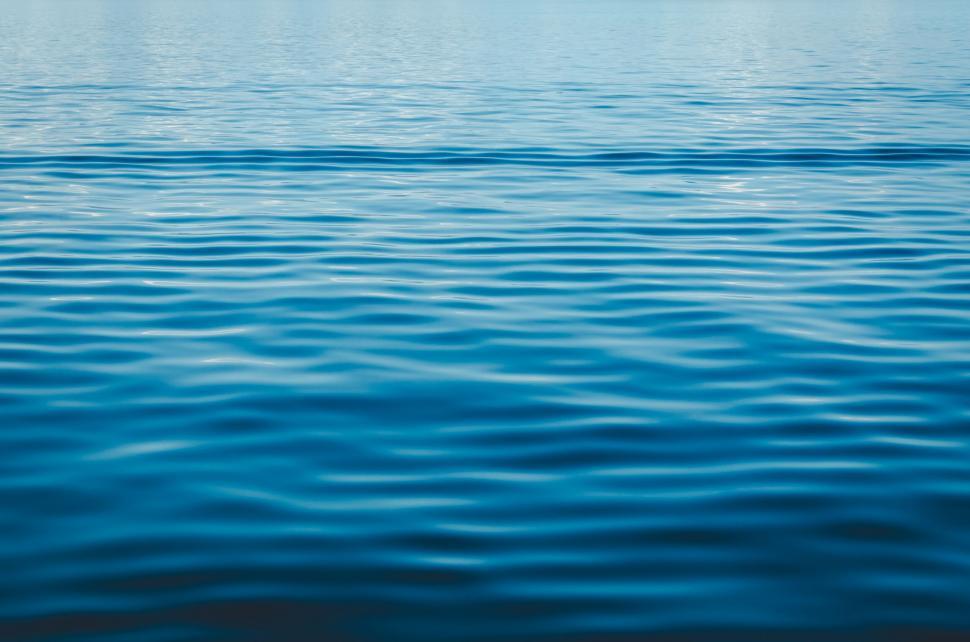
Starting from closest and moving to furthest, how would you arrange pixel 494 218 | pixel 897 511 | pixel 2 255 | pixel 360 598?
pixel 360 598
pixel 897 511
pixel 2 255
pixel 494 218

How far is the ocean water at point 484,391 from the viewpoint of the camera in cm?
454

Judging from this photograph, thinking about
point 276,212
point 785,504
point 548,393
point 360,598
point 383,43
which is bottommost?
point 360,598

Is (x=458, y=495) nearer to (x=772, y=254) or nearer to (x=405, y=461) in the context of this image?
(x=405, y=461)

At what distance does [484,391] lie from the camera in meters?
6.89

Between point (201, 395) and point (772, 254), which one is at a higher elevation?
point (772, 254)

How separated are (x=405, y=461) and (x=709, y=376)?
212 centimetres

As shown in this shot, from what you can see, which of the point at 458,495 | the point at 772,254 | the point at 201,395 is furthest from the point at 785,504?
the point at 772,254

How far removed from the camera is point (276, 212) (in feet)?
41.6

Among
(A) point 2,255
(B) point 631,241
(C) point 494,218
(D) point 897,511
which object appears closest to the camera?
(D) point 897,511

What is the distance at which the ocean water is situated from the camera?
4.54 m

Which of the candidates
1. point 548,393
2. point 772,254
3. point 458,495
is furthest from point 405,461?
point 772,254

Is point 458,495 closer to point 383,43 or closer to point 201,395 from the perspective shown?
point 201,395

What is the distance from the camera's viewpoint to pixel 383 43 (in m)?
46.1

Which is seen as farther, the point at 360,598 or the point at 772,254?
the point at 772,254
